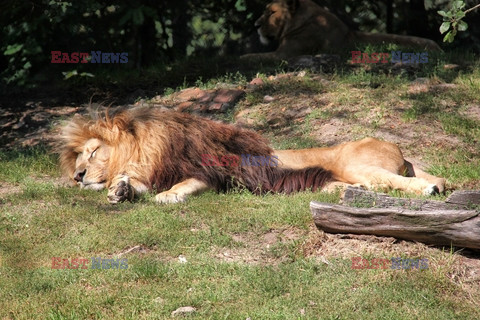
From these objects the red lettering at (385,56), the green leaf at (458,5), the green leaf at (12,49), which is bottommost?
the green leaf at (12,49)

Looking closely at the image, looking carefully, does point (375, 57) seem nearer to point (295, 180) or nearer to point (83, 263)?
point (295, 180)

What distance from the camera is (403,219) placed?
4.44m

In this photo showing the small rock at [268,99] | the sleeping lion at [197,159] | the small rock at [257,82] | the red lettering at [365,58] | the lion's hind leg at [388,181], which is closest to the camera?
the lion's hind leg at [388,181]

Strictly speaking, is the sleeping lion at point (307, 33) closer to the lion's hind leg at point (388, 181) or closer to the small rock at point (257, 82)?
the small rock at point (257, 82)

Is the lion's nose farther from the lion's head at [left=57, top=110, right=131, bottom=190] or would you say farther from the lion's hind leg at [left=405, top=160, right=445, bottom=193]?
the lion's hind leg at [left=405, top=160, right=445, bottom=193]

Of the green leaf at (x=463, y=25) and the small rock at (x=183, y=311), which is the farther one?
the green leaf at (x=463, y=25)

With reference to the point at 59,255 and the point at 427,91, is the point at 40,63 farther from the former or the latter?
the point at 59,255

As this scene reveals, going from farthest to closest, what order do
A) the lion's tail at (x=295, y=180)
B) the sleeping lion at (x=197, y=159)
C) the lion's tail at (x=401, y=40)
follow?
the lion's tail at (x=401, y=40) < the lion's tail at (x=295, y=180) < the sleeping lion at (x=197, y=159)

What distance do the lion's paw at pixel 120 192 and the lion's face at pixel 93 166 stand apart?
1.34 feet

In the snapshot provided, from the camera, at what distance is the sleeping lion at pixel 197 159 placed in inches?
231

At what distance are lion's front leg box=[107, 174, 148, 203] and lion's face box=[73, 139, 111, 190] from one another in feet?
0.85

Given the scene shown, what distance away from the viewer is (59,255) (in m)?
4.65

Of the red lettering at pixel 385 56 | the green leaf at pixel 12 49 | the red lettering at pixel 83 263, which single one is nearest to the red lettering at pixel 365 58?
the red lettering at pixel 385 56

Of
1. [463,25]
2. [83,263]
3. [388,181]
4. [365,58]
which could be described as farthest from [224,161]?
[365,58]
